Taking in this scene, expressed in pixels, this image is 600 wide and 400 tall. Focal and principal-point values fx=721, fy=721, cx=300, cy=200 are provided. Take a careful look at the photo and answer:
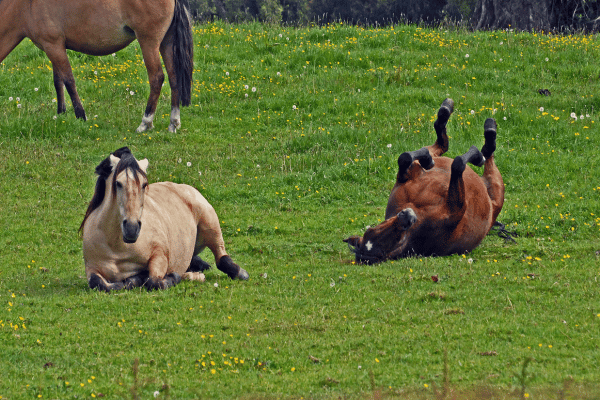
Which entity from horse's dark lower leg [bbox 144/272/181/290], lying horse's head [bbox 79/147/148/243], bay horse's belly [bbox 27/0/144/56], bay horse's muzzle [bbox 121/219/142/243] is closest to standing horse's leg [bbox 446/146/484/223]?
horse's dark lower leg [bbox 144/272/181/290]

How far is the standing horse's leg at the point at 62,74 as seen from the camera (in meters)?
14.9

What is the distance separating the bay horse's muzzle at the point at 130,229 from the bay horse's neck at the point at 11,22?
944 cm

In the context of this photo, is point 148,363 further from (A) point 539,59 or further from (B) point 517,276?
(A) point 539,59

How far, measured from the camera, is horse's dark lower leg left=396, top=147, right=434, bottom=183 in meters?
8.96

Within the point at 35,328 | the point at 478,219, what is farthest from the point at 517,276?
the point at 35,328

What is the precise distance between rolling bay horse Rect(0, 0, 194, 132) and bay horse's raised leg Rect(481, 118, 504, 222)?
7620 mm

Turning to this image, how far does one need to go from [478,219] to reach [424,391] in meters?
4.53

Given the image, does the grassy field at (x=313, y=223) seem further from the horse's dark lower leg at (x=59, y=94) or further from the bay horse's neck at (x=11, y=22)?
the bay horse's neck at (x=11, y=22)

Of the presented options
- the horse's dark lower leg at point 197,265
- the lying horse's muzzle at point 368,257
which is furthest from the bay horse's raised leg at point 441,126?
the horse's dark lower leg at point 197,265

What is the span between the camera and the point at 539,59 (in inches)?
741

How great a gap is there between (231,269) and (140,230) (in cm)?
142

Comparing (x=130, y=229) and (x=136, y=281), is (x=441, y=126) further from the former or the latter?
(x=130, y=229)

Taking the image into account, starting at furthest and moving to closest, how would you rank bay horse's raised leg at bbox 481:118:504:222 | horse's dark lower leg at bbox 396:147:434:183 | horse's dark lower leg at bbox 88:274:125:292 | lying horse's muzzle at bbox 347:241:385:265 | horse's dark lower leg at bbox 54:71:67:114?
horse's dark lower leg at bbox 54:71:67:114, bay horse's raised leg at bbox 481:118:504:222, horse's dark lower leg at bbox 396:147:434:183, lying horse's muzzle at bbox 347:241:385:265, horse's dark lower leg at bbox 88:274:125:292

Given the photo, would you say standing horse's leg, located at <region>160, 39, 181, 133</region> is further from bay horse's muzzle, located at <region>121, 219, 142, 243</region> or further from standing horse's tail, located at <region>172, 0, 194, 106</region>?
bay horse's muzzle, located at <region>121, 219, 142, 243</region>
